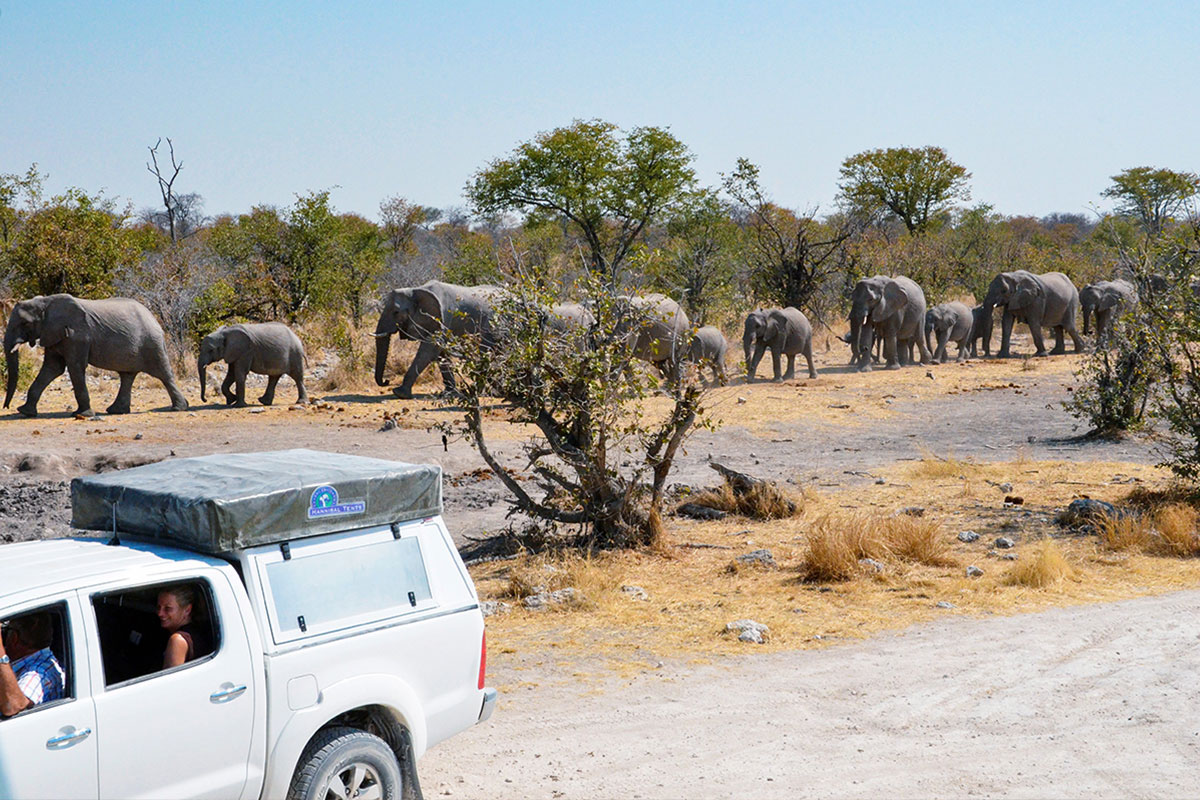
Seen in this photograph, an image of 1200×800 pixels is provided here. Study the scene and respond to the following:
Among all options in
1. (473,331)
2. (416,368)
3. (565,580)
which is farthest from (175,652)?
(473,331)

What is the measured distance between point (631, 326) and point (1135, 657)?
524cm

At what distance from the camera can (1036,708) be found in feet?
22.2

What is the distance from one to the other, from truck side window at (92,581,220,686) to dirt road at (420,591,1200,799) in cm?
172

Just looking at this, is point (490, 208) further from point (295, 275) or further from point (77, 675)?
point (77, 675)

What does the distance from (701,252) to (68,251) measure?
57.1ft

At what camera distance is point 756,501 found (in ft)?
40.9

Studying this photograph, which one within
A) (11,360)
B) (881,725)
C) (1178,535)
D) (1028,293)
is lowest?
(881,725)

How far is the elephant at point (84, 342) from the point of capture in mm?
19203

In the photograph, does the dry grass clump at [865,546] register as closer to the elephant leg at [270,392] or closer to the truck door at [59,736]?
the truck door at [59,736]

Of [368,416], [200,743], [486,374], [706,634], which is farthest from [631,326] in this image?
[368,416]

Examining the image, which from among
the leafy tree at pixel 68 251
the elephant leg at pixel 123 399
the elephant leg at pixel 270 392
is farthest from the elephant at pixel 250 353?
the leafy tree at pixel 68 251

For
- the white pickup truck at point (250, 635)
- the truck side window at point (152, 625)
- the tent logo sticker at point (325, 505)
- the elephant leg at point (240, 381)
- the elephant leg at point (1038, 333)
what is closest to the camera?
the white pickup truck at point (250, 635)

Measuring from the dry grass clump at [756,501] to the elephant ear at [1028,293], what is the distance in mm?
22055

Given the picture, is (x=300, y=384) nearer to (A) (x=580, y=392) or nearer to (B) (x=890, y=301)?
(A) (x=580, y=392)
